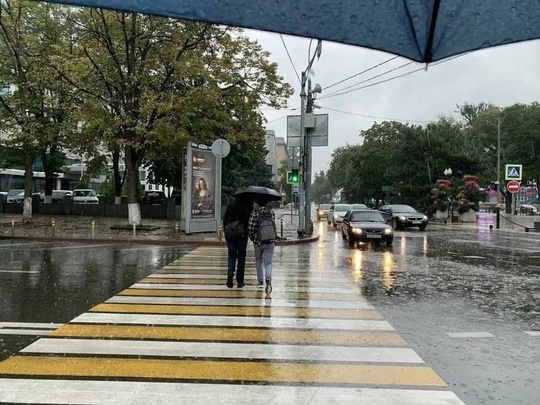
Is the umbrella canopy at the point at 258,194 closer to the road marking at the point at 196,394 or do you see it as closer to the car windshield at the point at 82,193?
the road marking at the point at 196,394

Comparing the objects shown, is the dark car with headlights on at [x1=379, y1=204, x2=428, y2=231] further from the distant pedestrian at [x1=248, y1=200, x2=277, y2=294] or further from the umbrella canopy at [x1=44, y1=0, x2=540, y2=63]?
the umbrella canopy at [x1=44, y1=0, x2=540, y2=63]

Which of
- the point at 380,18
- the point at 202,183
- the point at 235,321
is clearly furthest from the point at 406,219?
the point at 380,18

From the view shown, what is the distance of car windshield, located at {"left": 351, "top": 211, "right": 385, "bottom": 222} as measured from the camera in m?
22.0

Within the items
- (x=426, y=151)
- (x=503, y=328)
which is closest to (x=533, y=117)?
(x=426, y=151)

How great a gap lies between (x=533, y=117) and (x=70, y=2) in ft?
228

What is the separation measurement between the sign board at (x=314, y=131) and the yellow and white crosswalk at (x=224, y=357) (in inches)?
596

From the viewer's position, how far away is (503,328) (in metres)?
7.19

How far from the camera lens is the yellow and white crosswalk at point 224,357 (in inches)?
179

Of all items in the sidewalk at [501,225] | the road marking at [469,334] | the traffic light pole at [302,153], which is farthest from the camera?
the sidewalk at [501,225]

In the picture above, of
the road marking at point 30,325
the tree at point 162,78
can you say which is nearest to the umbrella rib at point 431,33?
the road marking at point 30,325

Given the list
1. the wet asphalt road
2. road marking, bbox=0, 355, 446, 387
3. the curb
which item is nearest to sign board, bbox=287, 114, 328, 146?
the curb

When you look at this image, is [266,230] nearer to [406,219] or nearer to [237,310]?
[237,310]

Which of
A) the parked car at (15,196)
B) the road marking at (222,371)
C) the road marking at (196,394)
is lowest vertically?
the road marking at (222,371)

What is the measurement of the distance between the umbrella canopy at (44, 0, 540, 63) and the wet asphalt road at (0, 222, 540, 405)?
3.55 m
